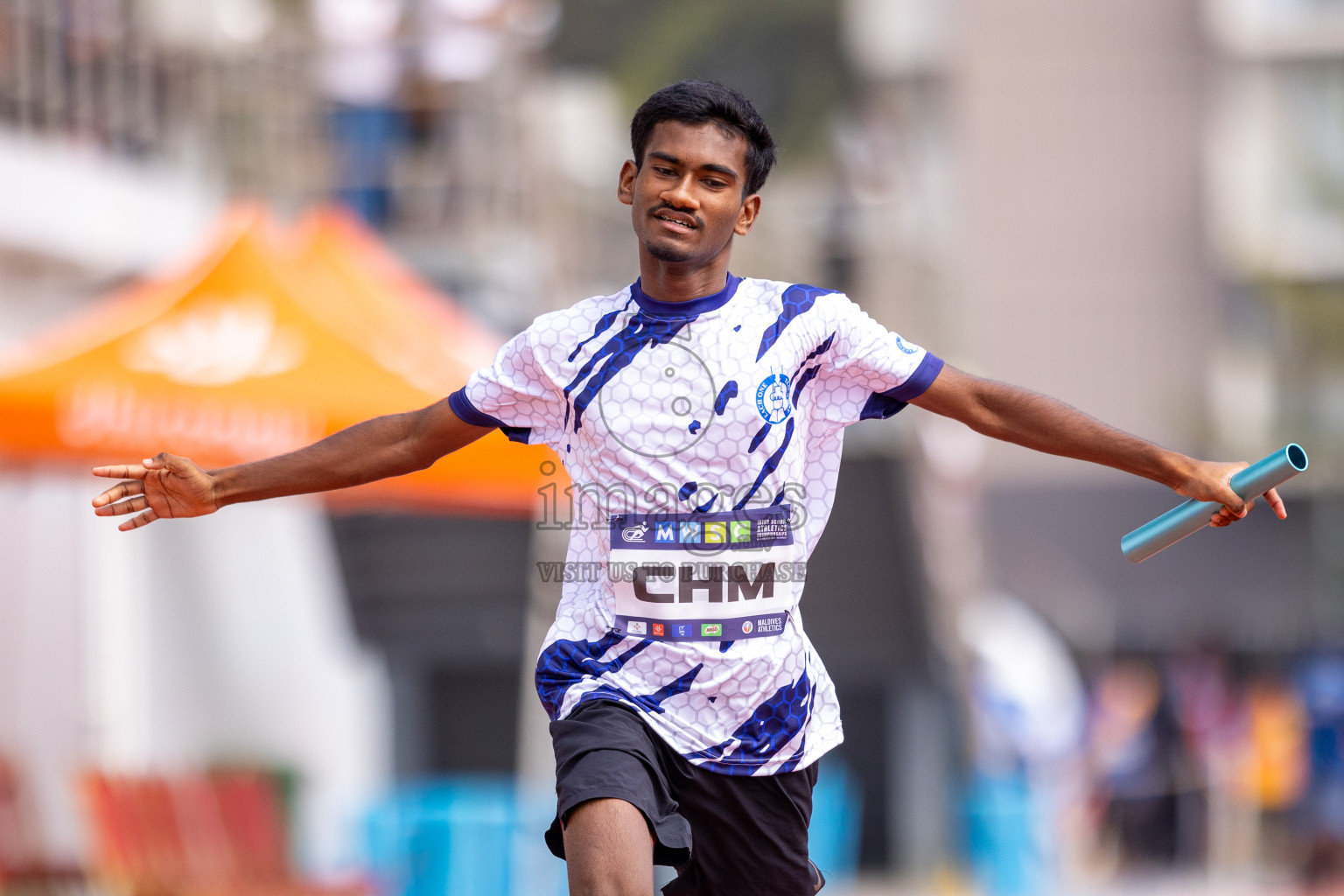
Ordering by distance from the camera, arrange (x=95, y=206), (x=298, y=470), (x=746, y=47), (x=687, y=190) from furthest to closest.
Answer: (x=746, y=47) → (x=95, y=206) → (x=298, y=470) → (x=687, y=190)

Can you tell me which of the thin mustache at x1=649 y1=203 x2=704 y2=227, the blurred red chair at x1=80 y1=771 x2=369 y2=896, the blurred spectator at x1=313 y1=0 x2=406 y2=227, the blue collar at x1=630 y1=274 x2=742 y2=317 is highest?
the blurred spectator at x1=313 y1=0 x2=406 y2=227

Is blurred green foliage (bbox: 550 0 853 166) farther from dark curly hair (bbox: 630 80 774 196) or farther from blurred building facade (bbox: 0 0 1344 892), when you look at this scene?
dark curly hair (bbox: 630 80 774 196)

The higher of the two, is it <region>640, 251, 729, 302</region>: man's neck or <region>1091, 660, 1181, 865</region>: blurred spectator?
<region>640, 251, 729, 302</region>: man's neck

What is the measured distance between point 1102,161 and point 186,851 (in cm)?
2028

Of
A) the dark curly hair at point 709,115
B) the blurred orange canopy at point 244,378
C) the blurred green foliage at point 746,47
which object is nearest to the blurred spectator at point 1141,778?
the blurred orange canopy at point 244,378

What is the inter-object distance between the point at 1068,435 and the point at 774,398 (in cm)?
60

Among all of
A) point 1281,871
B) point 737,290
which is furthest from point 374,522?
point 737,290

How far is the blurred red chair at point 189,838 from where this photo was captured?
8000mm

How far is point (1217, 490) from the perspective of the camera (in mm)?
3691

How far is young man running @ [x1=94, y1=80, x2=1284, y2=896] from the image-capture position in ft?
12.1

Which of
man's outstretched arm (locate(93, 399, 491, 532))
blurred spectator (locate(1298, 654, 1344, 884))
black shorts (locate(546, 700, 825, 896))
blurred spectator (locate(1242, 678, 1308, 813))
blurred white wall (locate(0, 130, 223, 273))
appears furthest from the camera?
blurred spectator (locate(1242, 678, 1308, 813))

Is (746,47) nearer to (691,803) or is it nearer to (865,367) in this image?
(865,367)

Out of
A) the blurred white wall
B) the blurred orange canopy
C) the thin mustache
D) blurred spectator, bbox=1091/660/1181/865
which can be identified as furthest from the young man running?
blurred spectator, bbox=1091/660/1181/865

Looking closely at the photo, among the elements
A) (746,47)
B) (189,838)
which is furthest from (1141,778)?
(746,47)
